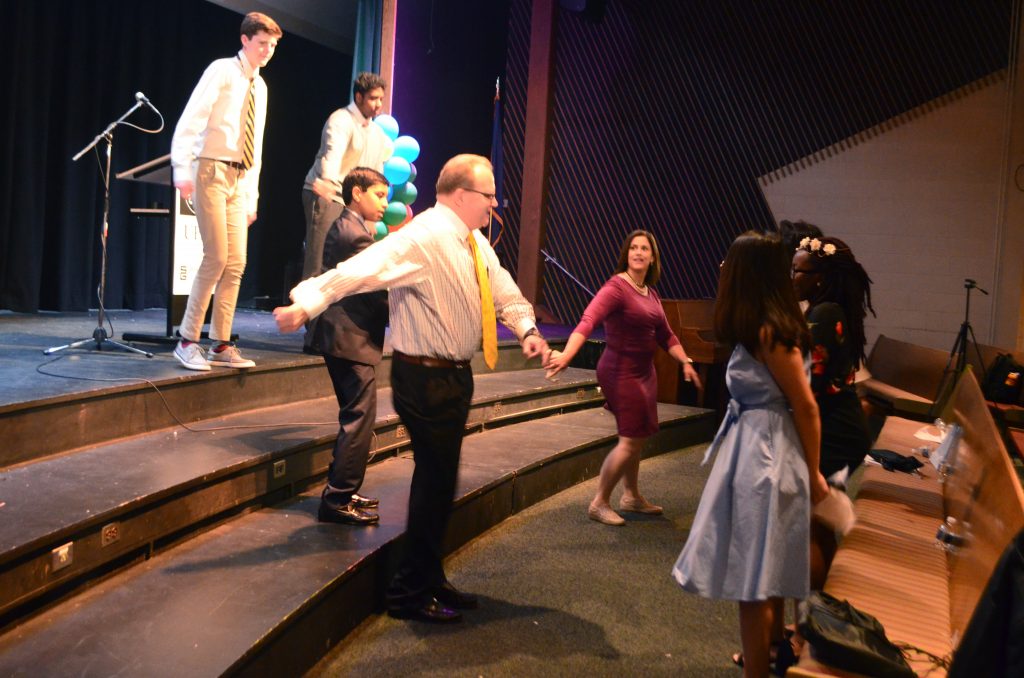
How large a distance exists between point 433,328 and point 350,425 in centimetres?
63

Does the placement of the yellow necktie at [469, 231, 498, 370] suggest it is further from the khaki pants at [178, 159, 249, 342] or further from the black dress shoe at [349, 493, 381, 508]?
the khaki pants at [178, 159, 249, 342]

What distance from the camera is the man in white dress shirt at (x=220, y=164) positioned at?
4.17 m

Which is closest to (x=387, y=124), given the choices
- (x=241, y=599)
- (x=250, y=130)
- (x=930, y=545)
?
(x=250, y=130)

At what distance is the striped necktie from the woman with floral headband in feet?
8.99

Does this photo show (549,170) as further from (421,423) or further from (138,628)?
(138,628)

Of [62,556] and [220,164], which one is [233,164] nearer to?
[220,164]

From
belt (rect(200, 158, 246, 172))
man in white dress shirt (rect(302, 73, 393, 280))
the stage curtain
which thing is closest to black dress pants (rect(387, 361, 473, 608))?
belt (rect(200, 158, 246, 172))

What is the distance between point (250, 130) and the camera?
4.41 m

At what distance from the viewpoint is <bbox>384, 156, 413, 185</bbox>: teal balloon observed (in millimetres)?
5883

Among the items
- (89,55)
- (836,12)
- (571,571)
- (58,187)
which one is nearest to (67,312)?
(58,187)

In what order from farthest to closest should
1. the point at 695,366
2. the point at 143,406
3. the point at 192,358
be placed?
the point at 695,366 → the point at 192,358 → the point at 143,406

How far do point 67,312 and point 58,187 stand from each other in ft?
3.16

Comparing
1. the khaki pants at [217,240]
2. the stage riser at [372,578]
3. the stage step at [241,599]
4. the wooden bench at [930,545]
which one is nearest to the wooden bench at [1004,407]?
the wooden bench at [930,545]

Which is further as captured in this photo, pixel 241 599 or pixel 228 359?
pixel 228 359
